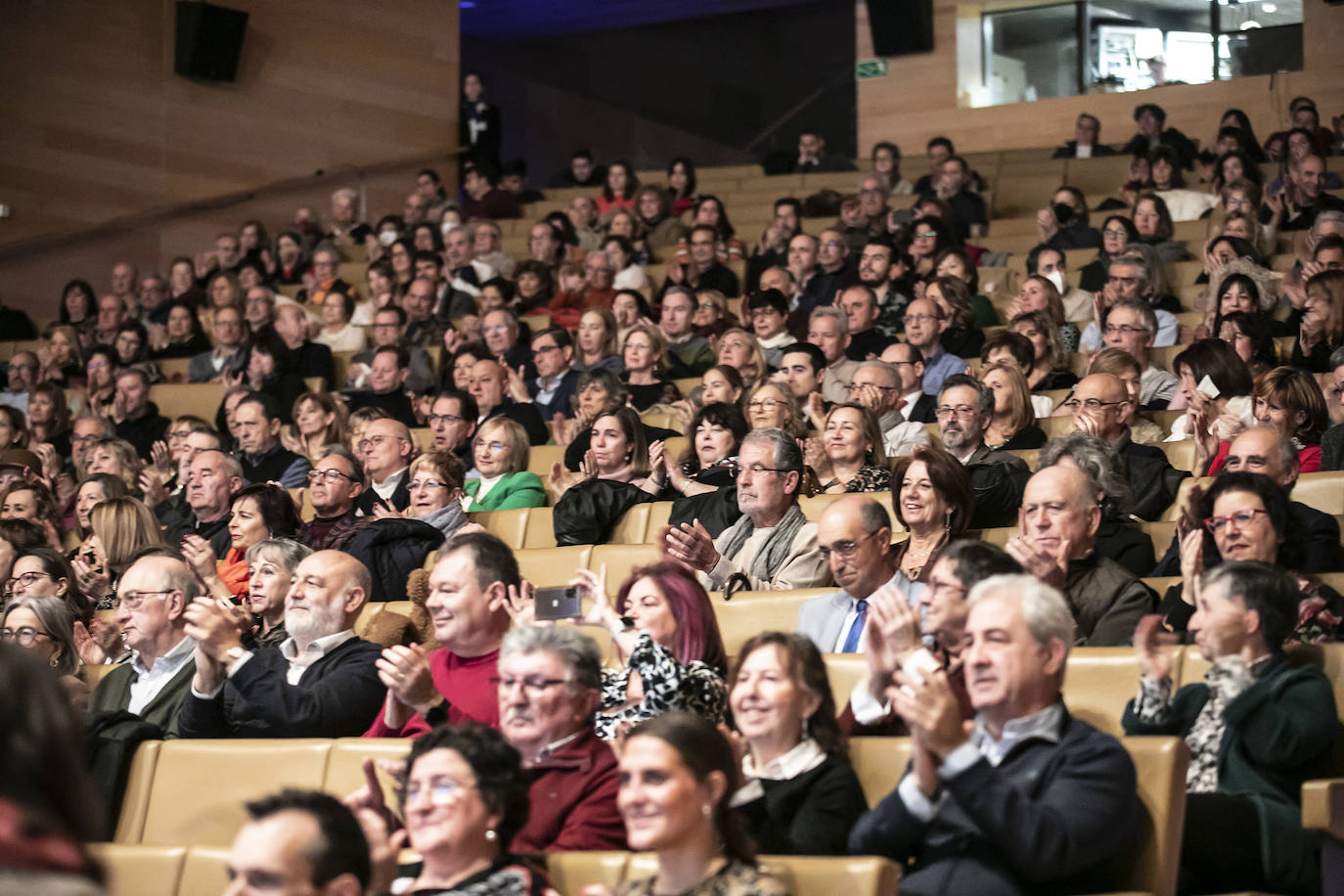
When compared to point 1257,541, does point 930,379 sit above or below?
above

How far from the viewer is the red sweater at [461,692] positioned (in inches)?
93.3

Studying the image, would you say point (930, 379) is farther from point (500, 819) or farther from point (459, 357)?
point (500, 819)

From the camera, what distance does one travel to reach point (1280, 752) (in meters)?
2.03

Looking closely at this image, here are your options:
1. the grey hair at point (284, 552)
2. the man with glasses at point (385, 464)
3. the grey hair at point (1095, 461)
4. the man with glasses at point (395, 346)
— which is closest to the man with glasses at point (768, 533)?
the grey hair at point (1095, 461)

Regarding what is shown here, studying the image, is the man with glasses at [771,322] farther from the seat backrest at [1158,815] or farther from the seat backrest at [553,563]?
the seat backrest at [1158,815]

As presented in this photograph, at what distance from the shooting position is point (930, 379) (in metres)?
4.53

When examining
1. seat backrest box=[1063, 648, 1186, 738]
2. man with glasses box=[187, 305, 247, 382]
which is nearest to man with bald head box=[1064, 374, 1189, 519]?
seat backrest box=[1063, 648, 1186, 738]

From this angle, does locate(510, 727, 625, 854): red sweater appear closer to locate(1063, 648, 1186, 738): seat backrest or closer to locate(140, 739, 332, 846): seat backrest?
locate(140, 739, 332, 846): seat backrest

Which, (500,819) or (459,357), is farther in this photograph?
(459,357)

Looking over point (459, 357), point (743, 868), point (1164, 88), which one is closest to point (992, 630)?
point (743, 868)

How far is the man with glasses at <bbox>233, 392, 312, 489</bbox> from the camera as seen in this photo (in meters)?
4.55

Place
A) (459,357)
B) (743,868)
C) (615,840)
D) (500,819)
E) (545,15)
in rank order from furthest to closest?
(545,15) < (459,357) < (615,840) < (500,819) < (743,868)

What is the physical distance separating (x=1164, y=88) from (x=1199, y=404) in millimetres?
5484

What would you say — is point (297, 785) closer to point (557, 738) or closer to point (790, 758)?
point (557, 738)
